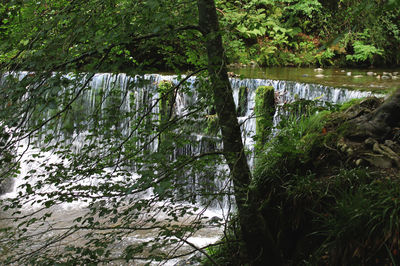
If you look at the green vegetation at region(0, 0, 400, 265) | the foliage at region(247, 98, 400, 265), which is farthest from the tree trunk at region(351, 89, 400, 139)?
the foliage at region(247, 98, 400, 265)

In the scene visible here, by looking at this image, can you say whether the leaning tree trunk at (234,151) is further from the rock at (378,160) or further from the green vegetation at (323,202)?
the rock at (378,160)

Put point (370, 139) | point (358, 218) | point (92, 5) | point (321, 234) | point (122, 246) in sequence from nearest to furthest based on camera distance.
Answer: point (92, 5)
point (358, 218)
point (321, 234)
point (370, 139)
point (122, 246)

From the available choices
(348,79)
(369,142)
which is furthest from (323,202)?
(348,79)

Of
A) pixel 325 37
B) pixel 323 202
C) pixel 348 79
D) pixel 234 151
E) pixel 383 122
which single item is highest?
pixel 325 37

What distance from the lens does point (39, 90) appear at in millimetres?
1775

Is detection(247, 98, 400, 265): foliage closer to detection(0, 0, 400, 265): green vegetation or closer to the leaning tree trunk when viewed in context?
detection(0, 0, 400, 265): green vegetation

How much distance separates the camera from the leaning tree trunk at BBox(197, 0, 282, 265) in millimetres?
2535

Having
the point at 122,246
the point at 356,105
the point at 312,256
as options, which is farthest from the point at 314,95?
the point at 312,256

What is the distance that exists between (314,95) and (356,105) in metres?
3.61

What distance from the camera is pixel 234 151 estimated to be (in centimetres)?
276

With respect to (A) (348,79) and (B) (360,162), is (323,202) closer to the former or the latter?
(B) (360,162)

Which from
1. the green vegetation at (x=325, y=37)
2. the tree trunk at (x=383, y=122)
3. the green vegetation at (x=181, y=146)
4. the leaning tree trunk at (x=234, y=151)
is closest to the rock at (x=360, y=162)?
the green vegetation at (x=181, y=146)

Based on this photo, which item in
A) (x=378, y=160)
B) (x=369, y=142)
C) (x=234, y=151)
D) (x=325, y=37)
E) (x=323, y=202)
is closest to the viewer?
(x=234, y=151)

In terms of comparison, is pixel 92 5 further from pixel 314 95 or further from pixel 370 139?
pixel 314 95
